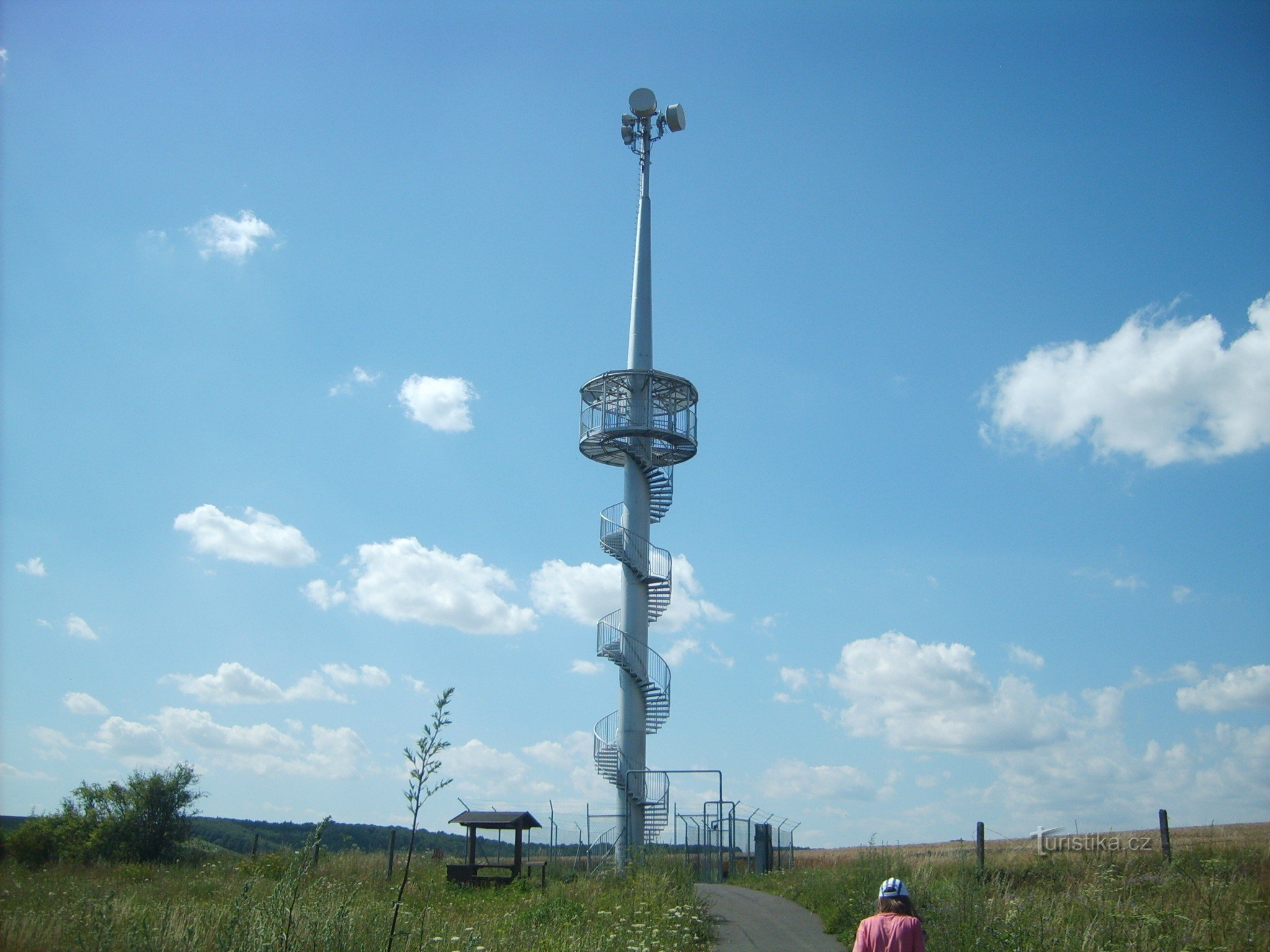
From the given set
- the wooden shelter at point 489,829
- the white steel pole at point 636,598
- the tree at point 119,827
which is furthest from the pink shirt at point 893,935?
the tree at point 119,827

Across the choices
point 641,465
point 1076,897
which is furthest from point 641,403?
point 1076,897

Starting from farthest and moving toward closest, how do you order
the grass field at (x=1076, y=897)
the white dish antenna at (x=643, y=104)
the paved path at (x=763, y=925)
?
the white dish antenna at (x=643, y=104) < the paved path at (x=763, y=925) < the grass field at (x=1076, y=897)

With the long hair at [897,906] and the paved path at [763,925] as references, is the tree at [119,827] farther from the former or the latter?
the long hair at [897,906]

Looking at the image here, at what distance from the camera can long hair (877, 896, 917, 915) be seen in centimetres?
757

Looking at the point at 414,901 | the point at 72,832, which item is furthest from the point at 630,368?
the point at 72,832

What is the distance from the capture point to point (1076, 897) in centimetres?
1384

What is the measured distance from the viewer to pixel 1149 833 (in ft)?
84.8

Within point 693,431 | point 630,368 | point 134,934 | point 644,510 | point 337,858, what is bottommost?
point 337,858

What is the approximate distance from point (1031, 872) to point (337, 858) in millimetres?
17198

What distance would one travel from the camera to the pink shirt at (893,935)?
7.31 meters

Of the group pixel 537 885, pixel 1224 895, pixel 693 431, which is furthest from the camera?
pixel 693 431

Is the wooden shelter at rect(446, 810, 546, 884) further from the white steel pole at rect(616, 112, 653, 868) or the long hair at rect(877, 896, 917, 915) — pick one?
the long hair at rect(877, 896, 917, 915)

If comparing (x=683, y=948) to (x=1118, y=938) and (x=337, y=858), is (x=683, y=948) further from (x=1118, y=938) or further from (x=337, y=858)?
(x=337, y=858)

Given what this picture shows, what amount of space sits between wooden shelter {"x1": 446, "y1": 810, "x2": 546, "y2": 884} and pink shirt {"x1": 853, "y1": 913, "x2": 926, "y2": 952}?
16180 millimetres
